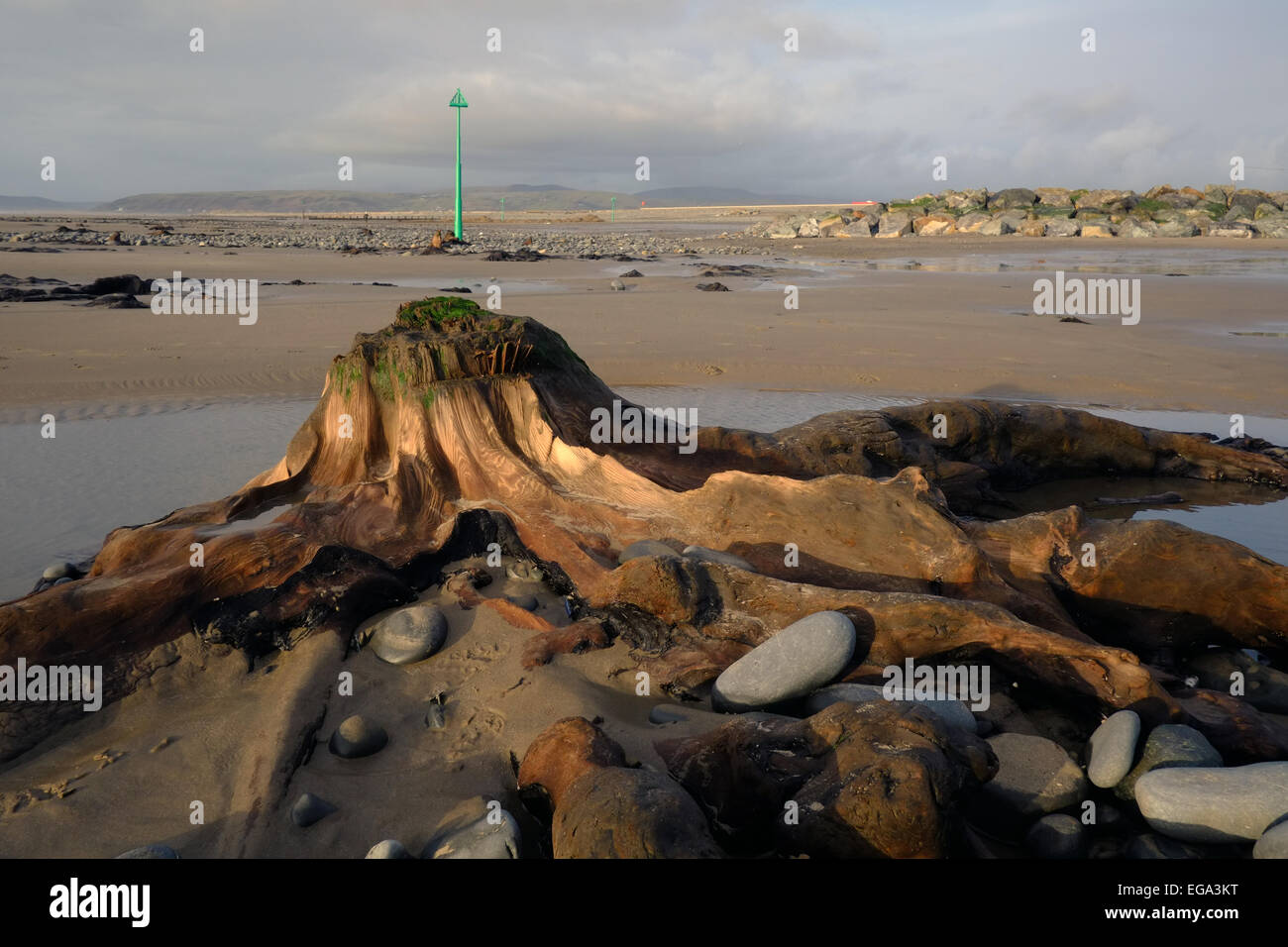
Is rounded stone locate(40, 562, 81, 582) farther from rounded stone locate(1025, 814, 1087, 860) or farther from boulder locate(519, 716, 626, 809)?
rounded stone locate(1025, 814, 1087, 860)

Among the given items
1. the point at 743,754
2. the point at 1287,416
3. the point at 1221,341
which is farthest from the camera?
the point at 1221,341

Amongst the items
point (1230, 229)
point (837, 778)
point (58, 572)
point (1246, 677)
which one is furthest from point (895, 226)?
point (837, 778)

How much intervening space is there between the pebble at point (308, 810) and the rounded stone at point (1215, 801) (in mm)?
2669

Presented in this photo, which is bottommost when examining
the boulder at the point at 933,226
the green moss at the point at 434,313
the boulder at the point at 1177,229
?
the green moss at the point at 434,313

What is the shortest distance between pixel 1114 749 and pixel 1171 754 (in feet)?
0.62

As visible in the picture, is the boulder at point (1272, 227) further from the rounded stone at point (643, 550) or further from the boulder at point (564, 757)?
the boulder at point (564, 757)

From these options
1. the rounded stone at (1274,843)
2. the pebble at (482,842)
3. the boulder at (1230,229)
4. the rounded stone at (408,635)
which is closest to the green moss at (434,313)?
the rounded stone at (408,635)

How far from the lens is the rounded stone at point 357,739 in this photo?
3244 millimetres

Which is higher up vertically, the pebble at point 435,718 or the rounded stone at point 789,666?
the rounded stone at point 789,666

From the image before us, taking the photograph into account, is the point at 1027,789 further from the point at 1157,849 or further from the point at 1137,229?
the point at 1137,229

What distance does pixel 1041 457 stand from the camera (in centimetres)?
698

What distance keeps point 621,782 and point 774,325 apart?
12.5m
